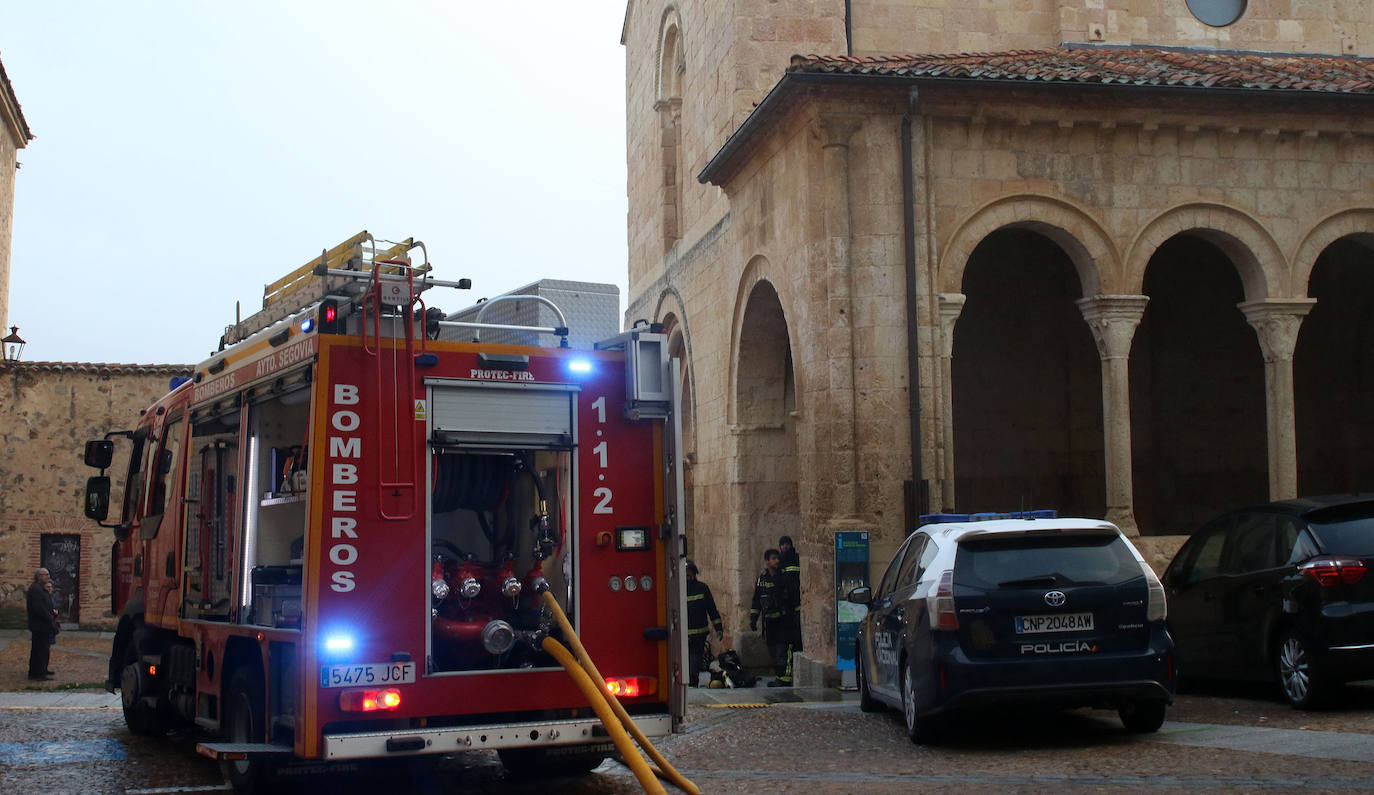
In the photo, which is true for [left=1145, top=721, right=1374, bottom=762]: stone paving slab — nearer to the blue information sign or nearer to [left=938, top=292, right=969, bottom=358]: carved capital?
the blue information sign

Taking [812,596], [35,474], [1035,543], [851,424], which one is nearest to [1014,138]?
[851,424]

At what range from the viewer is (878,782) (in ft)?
25.6

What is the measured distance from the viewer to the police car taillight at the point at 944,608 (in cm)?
850

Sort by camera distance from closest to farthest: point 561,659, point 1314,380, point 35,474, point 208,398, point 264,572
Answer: point 561,659 → point 264,572 → point 208,398 → point 1314,380 → point 35,474

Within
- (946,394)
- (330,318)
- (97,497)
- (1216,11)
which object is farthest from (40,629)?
(1216,11)

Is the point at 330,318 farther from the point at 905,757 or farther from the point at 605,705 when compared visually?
the point at 905,757

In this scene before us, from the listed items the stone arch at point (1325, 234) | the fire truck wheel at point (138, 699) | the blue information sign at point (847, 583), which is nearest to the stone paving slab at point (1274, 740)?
the blue information sign at point (847, 583)

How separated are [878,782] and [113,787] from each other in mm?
4844

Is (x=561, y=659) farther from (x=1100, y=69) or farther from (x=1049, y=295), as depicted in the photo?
(x=1049, y=295)

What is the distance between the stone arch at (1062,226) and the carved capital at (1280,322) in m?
1.70

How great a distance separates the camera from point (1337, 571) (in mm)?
9070

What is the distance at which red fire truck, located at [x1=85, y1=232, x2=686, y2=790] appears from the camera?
7199mm

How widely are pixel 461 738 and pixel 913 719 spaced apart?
3213 mm

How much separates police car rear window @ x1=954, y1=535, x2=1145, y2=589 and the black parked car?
147 centimetres
